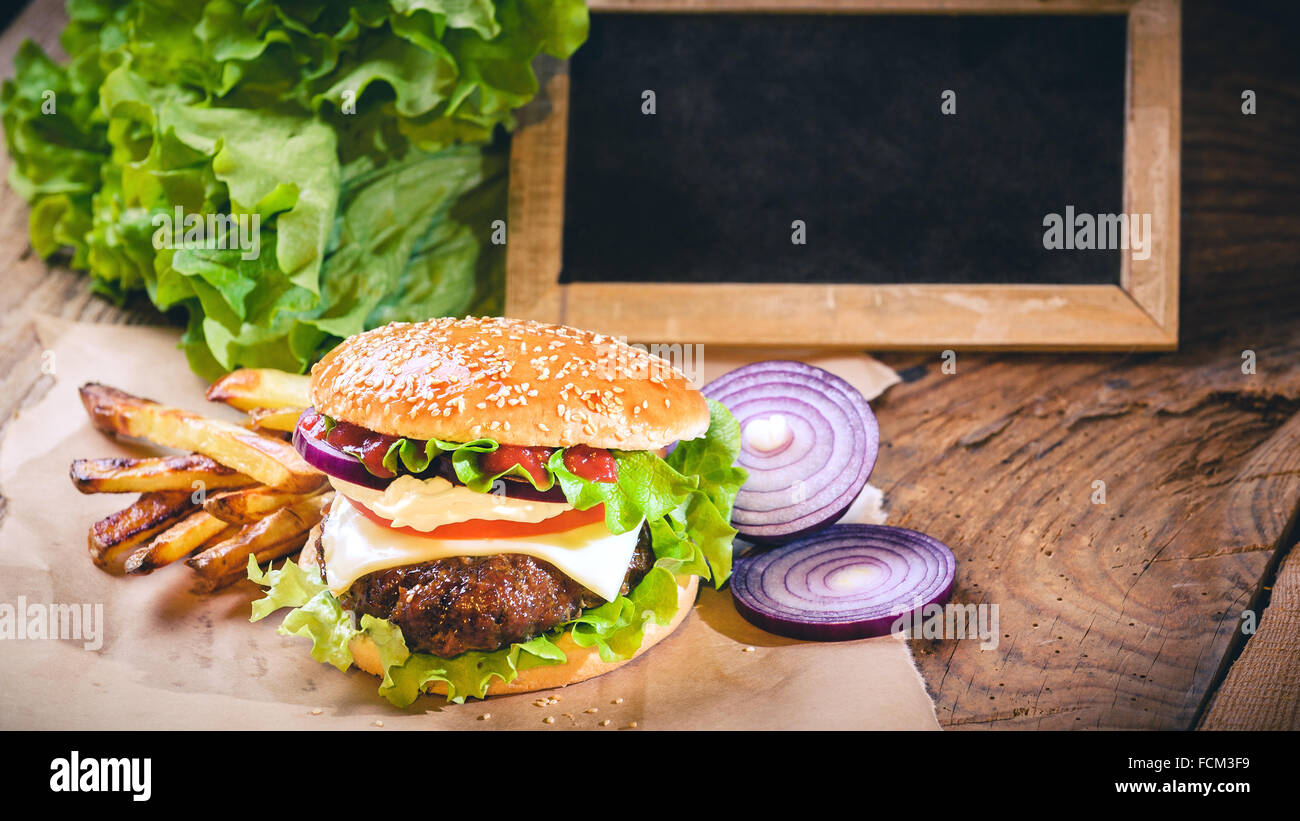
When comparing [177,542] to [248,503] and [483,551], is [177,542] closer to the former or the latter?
[248,503]

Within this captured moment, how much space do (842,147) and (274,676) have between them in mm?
2954

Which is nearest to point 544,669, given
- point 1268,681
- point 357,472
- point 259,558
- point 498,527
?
point 498,527

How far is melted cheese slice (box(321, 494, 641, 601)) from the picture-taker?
254 cm

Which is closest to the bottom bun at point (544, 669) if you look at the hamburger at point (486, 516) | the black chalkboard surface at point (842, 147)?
the hamburger at point (486, 516)

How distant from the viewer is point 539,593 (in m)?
2.54

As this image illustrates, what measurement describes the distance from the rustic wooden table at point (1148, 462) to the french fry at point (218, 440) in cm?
91

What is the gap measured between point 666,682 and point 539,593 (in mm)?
441

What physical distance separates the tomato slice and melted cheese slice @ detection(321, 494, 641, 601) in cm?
1

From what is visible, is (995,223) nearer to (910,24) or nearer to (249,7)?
(910,24)

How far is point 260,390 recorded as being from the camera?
325 centimetres

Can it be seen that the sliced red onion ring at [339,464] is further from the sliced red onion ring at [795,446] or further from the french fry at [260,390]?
the sliced red onion ring at [795,446]

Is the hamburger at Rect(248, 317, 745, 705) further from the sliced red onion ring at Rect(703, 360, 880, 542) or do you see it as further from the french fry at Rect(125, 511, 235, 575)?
the sliced red onion ring at Rect(703, 360, 880, 542)

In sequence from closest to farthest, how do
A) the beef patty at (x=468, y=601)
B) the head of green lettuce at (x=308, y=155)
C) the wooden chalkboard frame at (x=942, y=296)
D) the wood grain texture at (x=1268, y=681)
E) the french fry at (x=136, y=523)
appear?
the wood grain texture at (x=1268, y=681) < the beef patty at (x=468, y=601) < the french fry at (x=136, y=523) < the head of green lettuce at (x=308, y=155) < the wooden chalkboard frame at (x=942, y=296)

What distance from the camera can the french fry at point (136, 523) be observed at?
10.0 feet
